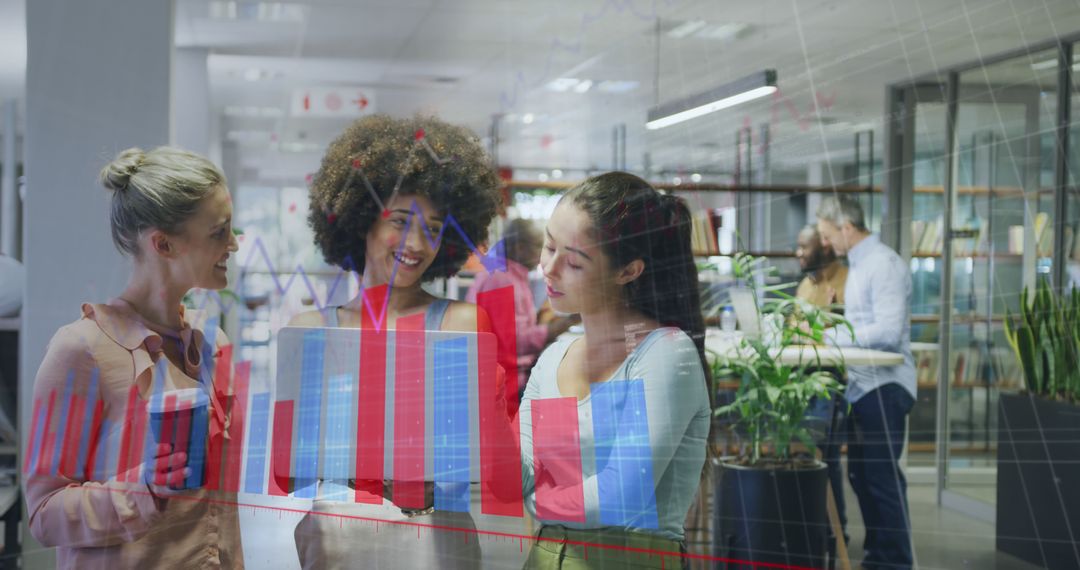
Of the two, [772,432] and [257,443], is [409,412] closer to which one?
[257,443]

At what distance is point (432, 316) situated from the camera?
107 centimetres

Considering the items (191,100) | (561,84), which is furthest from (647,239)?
(561,84)

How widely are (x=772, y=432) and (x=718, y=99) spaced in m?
0.89

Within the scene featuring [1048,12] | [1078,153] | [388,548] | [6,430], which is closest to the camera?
[388,548]

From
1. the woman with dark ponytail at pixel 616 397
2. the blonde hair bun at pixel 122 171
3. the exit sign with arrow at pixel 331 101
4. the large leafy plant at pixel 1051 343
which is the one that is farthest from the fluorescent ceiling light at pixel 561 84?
the blonde hair bun at pixel 122 171

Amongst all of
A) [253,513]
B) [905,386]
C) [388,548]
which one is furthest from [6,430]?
[905,386]

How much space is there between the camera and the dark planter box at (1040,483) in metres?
2.44

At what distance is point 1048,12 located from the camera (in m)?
2.19

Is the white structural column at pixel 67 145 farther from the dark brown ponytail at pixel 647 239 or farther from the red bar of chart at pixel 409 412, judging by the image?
the dark brown ponytail at pixel 647 239

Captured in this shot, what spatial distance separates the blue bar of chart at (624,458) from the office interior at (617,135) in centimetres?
15

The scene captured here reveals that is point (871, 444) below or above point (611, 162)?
below

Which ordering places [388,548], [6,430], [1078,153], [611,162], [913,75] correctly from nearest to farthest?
1. [388,548]
2. [6,430]
3. [611,162]
4. [913,75]
5. [1078,153]

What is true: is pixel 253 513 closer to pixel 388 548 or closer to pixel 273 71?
pixel 388 548

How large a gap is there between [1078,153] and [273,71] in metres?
2.82
